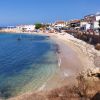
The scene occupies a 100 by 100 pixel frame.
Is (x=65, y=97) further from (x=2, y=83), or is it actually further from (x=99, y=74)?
(x=2, y=83)

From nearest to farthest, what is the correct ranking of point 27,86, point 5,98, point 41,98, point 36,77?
1. point 41,98
2. point 5,98
3. point 27,86
4. point 36,77

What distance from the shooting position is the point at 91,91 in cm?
1597

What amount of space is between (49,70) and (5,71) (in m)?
4.31

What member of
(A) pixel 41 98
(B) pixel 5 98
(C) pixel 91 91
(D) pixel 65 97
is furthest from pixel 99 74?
(B) pixel 5 98

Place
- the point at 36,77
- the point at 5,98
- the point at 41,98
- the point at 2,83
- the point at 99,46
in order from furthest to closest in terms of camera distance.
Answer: the point at 99,46 → the point at 36,77 → the point at 2,83 → the point at 5,98 → the point at 41,98

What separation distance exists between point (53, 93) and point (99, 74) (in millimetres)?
3007

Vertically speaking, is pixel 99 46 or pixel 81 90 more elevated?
pixel 81 90

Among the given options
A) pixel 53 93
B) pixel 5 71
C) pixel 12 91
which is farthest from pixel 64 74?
pixel 53 93

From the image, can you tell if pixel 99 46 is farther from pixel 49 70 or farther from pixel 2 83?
pixel 2 83

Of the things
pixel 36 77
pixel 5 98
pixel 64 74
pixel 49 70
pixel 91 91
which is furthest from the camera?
pixel 49 70

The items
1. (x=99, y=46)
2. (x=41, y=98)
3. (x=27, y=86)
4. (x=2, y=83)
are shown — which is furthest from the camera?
(x=99, y=46)

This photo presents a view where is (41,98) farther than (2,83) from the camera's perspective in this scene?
No

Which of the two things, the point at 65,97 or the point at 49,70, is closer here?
the point at 65,97

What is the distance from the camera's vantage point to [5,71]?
3002cm
